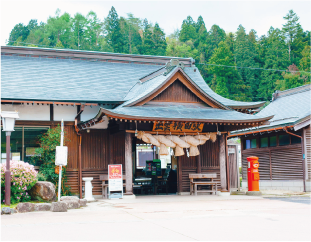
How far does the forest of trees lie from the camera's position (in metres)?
52.0

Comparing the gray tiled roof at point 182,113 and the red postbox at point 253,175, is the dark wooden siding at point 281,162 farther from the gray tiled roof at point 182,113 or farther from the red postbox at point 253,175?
the gray tiled roof at point 182,113

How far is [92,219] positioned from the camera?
888 centimetres

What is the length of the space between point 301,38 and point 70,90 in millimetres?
50605

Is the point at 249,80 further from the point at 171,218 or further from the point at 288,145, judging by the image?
the point at 171,218

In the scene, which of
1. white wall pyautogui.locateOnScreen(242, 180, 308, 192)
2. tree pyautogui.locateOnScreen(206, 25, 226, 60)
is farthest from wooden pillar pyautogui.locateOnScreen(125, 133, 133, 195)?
tree pyautogui.locateOnScreen(206, 25, 226, 60)

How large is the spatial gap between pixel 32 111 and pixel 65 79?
272cm

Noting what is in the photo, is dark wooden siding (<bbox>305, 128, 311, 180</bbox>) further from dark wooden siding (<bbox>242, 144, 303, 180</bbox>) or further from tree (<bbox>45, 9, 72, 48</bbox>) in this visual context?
tree (<bbox>45, 9, 72, 48</bbox>)

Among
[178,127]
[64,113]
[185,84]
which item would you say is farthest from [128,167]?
[185,84]

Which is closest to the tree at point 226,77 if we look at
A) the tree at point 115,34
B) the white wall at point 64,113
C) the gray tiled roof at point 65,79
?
the tree at point 115,34

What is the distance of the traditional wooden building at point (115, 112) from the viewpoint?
565 inches

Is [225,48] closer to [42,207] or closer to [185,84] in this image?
[185,84]

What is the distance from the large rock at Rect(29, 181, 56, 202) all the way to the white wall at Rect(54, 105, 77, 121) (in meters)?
3.64

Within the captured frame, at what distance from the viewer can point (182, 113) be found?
48.0 ft

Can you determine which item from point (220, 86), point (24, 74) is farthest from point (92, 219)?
point (220, 86)
